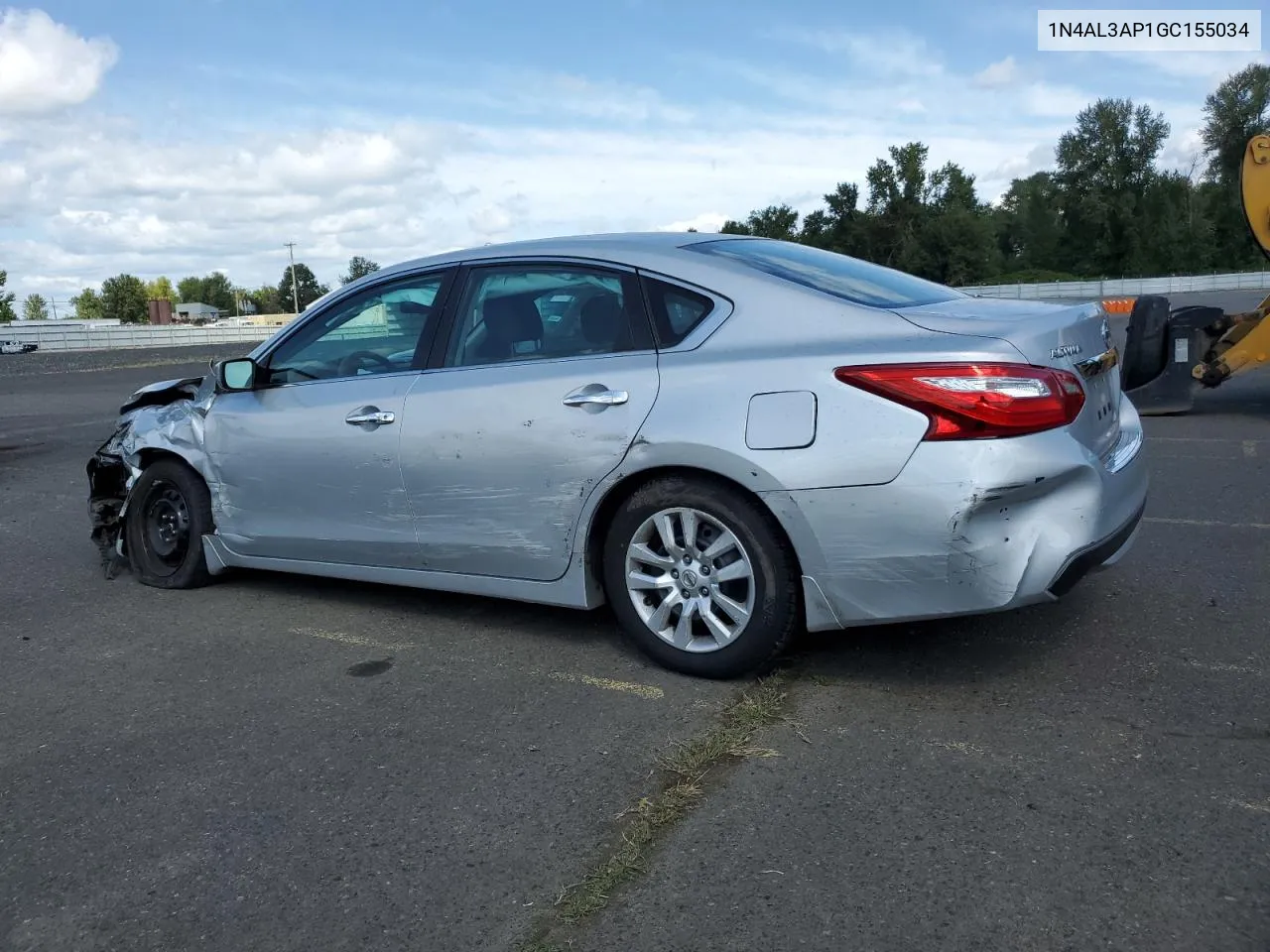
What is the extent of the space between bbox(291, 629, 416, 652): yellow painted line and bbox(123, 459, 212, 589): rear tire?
93 centimetres

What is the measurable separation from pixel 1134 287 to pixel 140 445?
192 feet

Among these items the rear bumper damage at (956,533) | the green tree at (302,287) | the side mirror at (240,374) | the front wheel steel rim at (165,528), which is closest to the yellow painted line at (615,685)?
the rear bumper damage at (956,533)

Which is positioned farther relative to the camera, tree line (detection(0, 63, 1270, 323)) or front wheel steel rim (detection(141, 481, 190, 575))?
tree line (detection(0, 63, 1270, 323))

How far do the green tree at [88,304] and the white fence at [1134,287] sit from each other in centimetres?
11755

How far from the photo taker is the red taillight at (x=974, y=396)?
359cm

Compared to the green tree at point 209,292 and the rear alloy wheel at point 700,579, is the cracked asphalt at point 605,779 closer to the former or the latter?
the rear alloy wheel at point 700,579

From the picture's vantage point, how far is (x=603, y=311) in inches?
173

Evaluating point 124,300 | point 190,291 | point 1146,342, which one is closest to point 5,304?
point 124,300

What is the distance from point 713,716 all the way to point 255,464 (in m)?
2.58

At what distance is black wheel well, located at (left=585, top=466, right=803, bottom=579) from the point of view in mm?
3918

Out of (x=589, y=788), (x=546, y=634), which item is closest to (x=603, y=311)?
(x=546, y=634)

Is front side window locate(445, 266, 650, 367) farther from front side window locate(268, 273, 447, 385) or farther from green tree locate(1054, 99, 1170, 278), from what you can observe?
green tree locate(1054, 99, 1170, 278)

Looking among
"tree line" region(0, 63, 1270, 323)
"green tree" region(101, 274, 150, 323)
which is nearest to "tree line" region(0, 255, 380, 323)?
"green tree" region(101, 274, 150, 323)

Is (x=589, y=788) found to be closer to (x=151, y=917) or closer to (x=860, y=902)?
(x=860, y=902)
